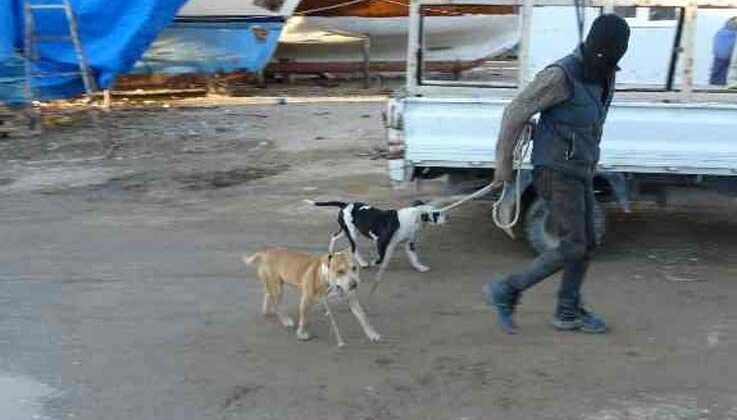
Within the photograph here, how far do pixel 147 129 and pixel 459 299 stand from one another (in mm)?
7402

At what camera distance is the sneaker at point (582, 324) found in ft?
18.1

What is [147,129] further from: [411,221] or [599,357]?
[599,357]

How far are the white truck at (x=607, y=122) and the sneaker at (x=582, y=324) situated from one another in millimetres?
1087

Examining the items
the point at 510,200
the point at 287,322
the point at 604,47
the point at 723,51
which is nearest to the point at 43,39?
the point at 510,200

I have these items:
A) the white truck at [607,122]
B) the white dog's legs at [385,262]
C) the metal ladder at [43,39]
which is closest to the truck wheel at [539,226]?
the white truck at [607,122]

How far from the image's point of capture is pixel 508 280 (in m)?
5.52

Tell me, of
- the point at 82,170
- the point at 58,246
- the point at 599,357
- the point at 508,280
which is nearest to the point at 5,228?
the point at 58,246

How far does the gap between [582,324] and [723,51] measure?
265cm

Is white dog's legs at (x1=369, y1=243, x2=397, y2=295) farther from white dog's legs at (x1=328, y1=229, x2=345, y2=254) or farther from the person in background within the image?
the person in background

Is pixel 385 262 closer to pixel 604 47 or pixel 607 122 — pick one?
pixel 607 122

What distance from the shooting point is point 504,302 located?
5.55 meters

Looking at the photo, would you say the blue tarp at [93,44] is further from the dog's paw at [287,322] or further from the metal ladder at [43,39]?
the dog's paw at [287,322]

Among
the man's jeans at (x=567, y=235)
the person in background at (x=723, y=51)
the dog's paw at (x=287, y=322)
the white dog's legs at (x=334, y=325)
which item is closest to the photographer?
the man's jeans at (x=567, y=235)

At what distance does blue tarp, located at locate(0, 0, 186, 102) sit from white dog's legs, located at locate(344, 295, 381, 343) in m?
8.12
